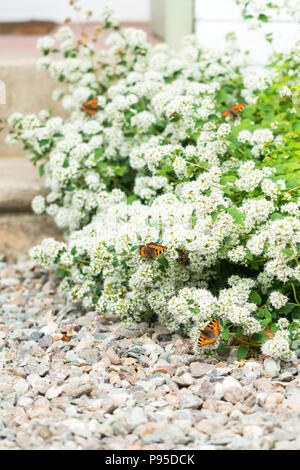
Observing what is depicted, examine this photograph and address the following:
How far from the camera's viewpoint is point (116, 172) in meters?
2.89

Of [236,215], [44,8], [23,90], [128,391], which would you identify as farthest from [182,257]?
[44,8]

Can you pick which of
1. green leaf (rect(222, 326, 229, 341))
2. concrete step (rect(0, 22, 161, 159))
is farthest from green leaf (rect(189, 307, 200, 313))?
concrete step (rect(0, 22, 161, 159))

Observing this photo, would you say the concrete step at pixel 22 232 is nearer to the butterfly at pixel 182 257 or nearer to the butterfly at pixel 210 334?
the butterfly at pixel 182 257

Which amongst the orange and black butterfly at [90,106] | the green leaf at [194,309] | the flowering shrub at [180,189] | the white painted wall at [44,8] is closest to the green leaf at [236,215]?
the flowering shrub at [180,189]

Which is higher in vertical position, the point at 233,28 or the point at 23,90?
the point at 233,28

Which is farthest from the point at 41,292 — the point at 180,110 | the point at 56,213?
the point at 180,110

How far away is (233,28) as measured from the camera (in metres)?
3.79

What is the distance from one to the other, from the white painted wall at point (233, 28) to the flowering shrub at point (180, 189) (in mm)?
451

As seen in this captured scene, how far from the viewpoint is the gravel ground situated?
1.76 meters

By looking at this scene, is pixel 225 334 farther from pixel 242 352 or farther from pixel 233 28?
pixel 233 28

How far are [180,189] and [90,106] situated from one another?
2.59ft

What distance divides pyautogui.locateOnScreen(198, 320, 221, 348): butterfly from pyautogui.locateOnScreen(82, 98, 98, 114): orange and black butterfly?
1.38m

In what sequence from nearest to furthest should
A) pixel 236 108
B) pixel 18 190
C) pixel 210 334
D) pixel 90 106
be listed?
pixel 210 334 < pixel 236 108 < pixel 90 106 < pixel 18 190
